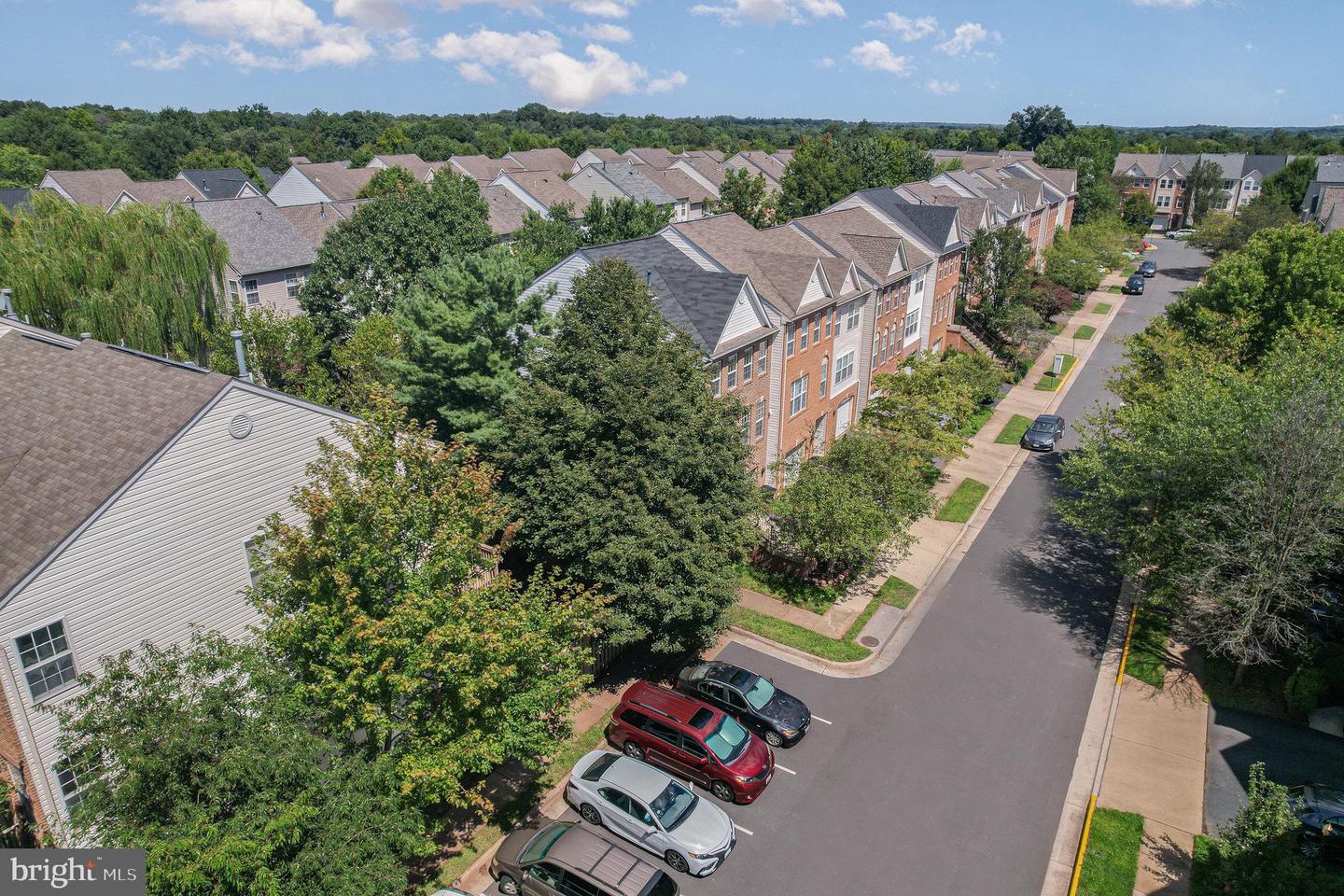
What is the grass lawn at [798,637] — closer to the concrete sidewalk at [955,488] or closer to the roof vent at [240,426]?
the concrete sidewalk at [955,488]

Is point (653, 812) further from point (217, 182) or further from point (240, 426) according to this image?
point (217, 182)

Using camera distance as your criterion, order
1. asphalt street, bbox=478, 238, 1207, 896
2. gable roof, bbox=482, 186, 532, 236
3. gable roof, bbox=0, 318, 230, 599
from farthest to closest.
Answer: gable roof, bbox=482, 186, 532, 236
asphalt street, bbox=478, 238, 1207, 896
gable roof, bbox=0, 318, 230, 599

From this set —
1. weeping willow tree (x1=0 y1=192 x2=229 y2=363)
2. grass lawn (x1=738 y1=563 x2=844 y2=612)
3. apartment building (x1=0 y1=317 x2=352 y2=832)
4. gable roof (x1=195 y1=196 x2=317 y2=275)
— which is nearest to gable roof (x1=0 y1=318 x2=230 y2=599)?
apartment building (x1=0 y1=317 x2=352 y2=832)

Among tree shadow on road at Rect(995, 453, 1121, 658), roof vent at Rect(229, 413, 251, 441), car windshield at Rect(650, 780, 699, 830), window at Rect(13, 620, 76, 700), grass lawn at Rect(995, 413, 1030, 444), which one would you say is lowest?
tree shadow on road at Rect(995, 453, 1121, 658)

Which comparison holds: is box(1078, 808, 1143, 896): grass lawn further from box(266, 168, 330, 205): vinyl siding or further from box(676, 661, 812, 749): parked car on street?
box(266, 168, 330, 205): vinyl siding

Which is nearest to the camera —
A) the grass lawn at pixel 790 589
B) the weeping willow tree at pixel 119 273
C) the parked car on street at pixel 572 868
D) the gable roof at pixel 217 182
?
the parked car on street at pixel 572 868

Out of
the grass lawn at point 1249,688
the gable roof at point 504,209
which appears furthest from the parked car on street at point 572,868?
the gable roof at point 504,209

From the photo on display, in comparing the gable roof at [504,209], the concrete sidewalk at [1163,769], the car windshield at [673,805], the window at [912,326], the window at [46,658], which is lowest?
the concrete sidewalk at [1163,769]
